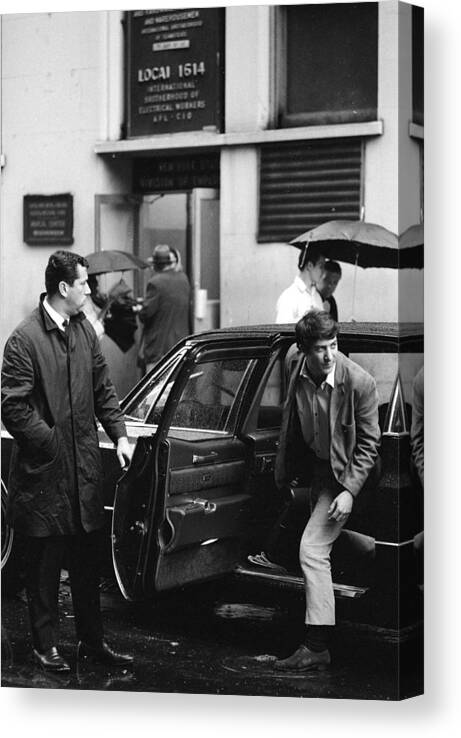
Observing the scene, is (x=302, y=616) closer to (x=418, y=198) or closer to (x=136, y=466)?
(x=136, y=466)

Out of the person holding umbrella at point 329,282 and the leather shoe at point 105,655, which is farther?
the leather shoe at point 105,655

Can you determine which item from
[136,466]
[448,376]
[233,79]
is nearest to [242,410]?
[136,466]

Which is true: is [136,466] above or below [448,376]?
below

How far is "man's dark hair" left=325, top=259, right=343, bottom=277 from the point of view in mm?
5766

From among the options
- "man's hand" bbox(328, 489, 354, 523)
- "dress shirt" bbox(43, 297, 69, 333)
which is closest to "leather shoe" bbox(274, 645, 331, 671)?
"man's hand" bbox(328, 489, 354, 523)

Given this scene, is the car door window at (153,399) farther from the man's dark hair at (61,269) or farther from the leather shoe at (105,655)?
the leather shoe at (105,655)

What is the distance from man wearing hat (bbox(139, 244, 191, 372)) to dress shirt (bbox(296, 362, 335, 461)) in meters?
0.62

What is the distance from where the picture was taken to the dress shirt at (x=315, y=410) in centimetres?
569

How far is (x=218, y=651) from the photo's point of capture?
5910 mm

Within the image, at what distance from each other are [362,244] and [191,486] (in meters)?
1.24

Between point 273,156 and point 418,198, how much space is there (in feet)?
2.23

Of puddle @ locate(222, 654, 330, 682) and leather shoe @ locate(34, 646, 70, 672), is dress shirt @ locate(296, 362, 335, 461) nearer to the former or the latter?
puddle @ locate(222, 654, 330, 682)

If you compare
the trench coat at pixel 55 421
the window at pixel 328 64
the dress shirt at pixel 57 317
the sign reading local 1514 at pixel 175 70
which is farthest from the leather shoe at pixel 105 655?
the window at pixel 328 64

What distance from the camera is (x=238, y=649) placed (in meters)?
5.88
